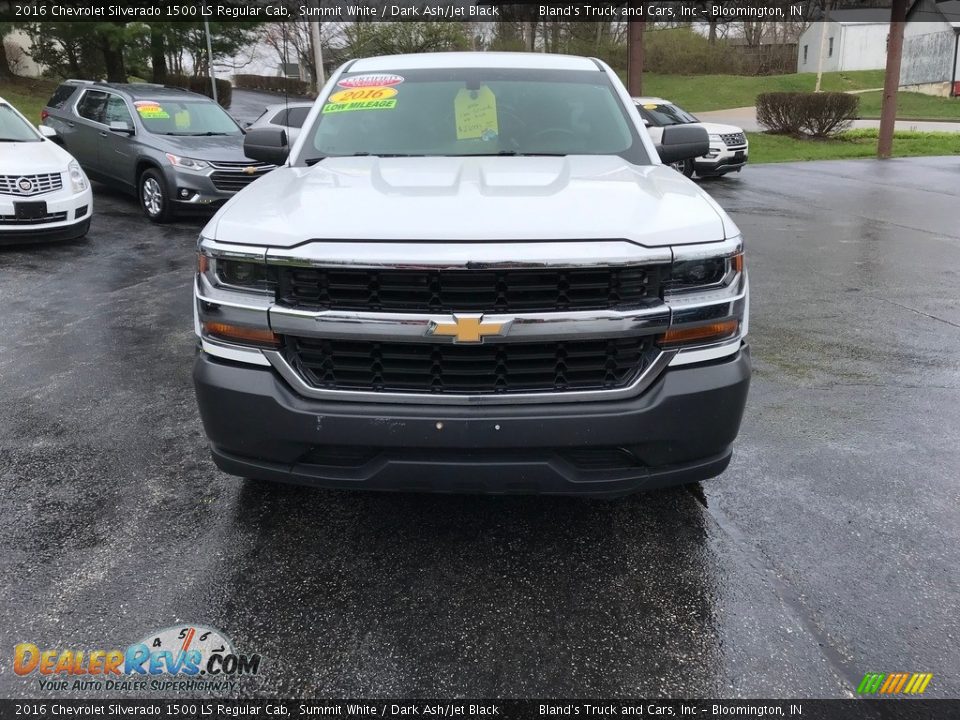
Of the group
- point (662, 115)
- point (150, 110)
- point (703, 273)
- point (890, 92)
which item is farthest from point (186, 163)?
point (890, 92)

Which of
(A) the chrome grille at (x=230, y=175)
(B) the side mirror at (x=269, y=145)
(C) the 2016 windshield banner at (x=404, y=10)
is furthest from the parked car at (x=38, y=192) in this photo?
(C) the 2016 windshield banner at (x=404, y=10)

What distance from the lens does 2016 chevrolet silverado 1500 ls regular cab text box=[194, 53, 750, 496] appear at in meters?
2.56

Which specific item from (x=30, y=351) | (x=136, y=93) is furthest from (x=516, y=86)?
(x=136, y=93)

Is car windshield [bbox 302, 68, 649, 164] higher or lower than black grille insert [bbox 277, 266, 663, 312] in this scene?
higher

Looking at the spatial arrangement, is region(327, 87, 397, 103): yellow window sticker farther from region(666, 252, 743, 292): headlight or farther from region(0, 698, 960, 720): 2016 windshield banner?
region(0, 698, 960, 720): 2016 windshield banner

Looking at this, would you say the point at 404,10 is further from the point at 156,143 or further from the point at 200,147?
the point at 156,143

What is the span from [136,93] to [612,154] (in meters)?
9.84

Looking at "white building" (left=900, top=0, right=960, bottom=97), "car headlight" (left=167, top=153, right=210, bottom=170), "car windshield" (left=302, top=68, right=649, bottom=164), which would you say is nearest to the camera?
"car windshield" (left=302, top=68, right=649, bottom=164)

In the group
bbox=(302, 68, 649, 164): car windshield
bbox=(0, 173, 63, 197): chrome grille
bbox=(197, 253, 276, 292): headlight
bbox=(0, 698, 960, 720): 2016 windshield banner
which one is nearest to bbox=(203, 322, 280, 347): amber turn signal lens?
bbox=(197, 253, 276, 292): headlight

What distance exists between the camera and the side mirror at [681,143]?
4.41 meters

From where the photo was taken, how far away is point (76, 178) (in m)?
9.01

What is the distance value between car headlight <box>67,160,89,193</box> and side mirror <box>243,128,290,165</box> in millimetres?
5583

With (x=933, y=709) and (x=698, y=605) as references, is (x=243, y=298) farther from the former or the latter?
(x=933, y=709)

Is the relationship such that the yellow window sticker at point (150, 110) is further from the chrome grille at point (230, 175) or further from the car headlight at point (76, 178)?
the car headlight at point (76, 178)
